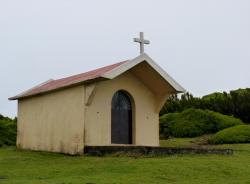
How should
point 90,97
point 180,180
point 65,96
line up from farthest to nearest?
point 65,96
point 90,97
point 180,180

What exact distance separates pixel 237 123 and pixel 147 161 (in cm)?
1451

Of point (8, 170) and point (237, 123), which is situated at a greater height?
point (237, 123)

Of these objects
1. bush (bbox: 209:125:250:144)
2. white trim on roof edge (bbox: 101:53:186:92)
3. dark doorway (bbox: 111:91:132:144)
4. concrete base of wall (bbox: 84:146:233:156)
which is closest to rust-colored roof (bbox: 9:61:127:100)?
white trim on roof edge (bbox: 101:53:186:92)

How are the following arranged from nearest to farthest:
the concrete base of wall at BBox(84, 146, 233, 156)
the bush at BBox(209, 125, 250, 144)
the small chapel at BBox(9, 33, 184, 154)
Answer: the concrete base of wall at BBox(84, 146, 233, 156), the small chapel at BBox(9, 33, 184, 154), the bush at BBox(209, 125, 250, 144)

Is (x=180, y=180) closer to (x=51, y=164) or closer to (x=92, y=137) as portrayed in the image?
(x=51, y=164)

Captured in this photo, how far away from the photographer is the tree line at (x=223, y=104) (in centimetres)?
3212

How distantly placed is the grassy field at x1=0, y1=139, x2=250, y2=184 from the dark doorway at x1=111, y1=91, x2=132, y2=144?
129 inches

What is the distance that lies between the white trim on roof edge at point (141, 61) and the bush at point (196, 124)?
7.84 meters

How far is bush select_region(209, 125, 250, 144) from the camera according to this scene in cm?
2477

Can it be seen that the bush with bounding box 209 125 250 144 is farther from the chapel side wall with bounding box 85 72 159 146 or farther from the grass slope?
the grass slope

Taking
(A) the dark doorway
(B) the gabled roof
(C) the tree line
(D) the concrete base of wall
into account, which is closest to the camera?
(D) the concrete base of wall

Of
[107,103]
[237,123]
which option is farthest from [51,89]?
[237,123]

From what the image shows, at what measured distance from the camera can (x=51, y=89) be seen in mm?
20719

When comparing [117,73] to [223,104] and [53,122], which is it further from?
[223,104]
